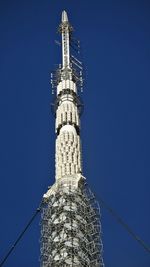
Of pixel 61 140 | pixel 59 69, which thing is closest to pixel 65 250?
pixel 61 140

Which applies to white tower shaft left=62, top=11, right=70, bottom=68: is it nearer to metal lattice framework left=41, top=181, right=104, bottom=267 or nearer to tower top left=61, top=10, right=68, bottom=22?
tower top left=61, top=10, right=68, bottom=22

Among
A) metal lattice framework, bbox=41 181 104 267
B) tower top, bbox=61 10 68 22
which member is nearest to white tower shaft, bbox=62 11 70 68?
tower top, bbox=61 10 68 22

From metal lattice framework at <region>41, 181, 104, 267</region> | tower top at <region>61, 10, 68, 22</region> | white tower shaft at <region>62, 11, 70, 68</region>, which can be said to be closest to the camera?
metal lattice framework at <region>41, 181, 104, 267</region>

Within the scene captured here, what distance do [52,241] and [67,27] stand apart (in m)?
36.3

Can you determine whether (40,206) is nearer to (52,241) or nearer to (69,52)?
(52,241)

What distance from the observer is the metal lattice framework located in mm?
69750

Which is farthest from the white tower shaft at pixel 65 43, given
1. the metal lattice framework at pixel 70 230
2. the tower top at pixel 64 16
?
the metal lattice framework at pixel 70 230

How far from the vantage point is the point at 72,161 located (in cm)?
7831

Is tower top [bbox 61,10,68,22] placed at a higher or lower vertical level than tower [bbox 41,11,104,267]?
→ higher

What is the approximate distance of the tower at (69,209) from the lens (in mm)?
Answer: 70312

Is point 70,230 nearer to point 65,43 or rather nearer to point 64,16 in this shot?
point 65,43

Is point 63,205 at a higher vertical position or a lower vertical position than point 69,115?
lower

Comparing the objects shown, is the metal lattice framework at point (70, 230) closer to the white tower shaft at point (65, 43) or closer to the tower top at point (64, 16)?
the white tower shaft at point (65, 43)

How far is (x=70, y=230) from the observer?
71625 mm
